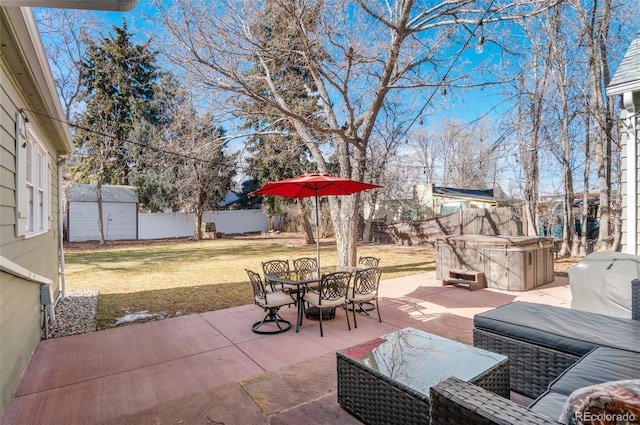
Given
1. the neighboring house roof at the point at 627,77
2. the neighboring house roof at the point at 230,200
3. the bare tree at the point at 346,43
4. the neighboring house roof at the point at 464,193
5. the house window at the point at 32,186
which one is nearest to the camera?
the house window at the point at 32,186

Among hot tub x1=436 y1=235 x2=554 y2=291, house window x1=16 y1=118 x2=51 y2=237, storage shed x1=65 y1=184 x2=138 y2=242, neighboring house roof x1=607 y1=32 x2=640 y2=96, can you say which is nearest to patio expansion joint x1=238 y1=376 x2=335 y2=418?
house window x1=16 y1=118 x2=51 y2=237

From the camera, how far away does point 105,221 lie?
1838cm

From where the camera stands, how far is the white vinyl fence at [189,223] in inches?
778

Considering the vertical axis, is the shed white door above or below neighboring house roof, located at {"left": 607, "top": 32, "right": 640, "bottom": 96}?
below

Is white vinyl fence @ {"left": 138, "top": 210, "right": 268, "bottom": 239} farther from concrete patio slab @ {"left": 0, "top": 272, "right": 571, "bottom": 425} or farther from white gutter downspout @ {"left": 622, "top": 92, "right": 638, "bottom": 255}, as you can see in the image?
white gutter downspout @ {"left": 622, "top": 92, "right": 638, "bottom": 255}

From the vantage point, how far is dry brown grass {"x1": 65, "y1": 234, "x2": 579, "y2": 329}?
239 inches

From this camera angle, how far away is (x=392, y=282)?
24.5 feet

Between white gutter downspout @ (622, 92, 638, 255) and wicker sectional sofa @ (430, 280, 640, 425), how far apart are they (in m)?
2.20

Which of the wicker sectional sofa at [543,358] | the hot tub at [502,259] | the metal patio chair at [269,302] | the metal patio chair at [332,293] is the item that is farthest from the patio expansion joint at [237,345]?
the hot tub at [502,259]

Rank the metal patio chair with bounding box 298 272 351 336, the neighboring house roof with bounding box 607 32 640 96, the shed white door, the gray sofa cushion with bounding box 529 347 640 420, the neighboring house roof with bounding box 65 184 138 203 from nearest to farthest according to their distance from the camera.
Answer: the gray sofa cushion with bounding box 529 347 640 420, the metal patio chair with bounding box 298 272 351 336, the neighboring house roof with bounding box 607 32 640 96, the neighboring house roof with bounding box 65 184 138 203, the shed white door

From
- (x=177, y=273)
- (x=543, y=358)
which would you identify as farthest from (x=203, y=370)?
(x=177, y=273)

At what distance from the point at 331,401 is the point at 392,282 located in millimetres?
5087

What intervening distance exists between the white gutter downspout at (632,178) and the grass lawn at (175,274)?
14.9 ft

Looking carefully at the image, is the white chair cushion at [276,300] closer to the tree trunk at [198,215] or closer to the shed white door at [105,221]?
the tree trunk at [198,215]
